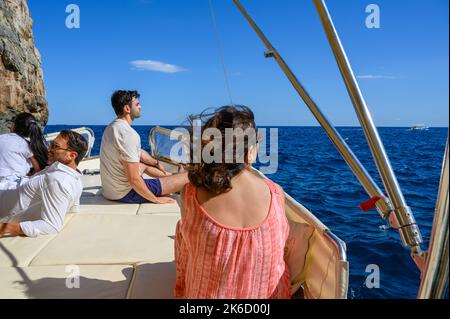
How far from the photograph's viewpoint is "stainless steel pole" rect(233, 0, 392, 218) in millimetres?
978

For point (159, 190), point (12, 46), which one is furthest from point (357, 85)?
point (12, 46)

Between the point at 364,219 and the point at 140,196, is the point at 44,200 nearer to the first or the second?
the point at 140,196

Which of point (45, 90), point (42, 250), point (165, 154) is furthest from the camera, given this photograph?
point (45, 90)

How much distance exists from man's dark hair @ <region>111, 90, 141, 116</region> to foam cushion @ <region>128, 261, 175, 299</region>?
1814mm

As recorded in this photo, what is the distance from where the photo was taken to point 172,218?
10.1 feet

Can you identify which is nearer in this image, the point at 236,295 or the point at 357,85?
the point at 357,85

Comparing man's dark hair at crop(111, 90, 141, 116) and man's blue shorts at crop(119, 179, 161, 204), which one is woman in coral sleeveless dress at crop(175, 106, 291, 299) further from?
man's dark hair at crop(111, 90, 141, 116)

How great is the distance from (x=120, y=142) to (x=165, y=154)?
226 centimetres

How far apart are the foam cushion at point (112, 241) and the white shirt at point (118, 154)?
1.73ft

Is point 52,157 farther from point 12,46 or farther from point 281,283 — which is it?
point 12,46

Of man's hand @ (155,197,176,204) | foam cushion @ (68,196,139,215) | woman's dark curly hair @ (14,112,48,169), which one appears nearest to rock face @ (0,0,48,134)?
woman's dark curly hair @ (14,112,48,169)

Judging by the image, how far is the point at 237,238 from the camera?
55.0 inches

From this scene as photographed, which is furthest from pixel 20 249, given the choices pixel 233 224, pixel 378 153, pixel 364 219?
pixel 364 219

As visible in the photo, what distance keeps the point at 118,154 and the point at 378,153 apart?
9.30 ft
